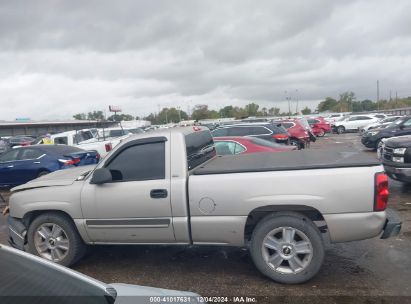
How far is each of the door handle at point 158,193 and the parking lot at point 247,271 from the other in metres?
1.02

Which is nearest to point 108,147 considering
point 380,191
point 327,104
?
point 380,191

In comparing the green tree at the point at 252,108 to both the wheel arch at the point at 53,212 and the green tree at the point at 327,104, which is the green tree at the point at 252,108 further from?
the wheel arch at the point at 53,212

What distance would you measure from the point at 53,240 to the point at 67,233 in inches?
10.3

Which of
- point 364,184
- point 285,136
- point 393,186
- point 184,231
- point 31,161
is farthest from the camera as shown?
point 285,136

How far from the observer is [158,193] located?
4.25 meters

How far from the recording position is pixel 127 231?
14.6 feet

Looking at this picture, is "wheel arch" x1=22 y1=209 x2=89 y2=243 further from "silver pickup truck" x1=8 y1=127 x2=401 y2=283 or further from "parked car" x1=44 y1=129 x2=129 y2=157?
"parked car" x1=44 y1=129 x2=129 y2=157

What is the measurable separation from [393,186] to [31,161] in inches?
406

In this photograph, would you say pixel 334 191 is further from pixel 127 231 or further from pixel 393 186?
pixel 393 186

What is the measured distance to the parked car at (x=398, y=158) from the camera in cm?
753

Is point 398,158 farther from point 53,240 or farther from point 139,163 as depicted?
point 53,240

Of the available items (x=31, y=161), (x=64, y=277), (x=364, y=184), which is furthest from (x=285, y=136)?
(x=64, y=277)

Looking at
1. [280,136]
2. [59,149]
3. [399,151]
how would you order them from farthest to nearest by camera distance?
1. [280,136]
2. [59,149]
3. [399,151]

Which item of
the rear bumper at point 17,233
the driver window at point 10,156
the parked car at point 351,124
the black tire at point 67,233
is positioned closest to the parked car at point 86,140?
the driver window at point 10,156
